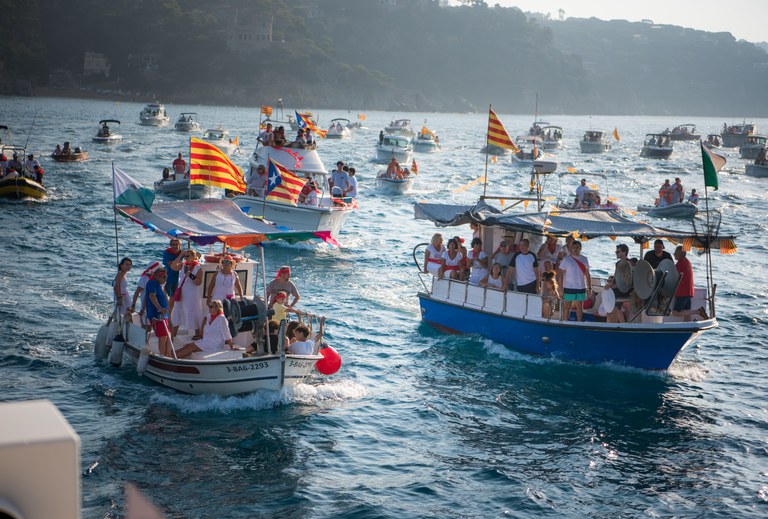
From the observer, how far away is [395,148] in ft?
228

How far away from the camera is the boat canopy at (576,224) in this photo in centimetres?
1927

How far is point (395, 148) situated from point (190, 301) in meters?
53.3

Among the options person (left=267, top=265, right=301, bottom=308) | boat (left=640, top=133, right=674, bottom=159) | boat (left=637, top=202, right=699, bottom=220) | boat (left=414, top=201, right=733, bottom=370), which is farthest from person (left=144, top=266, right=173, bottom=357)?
boat (left=640, top=133, right=674, bottom=159)

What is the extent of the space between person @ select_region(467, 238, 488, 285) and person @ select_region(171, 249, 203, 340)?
716 cm

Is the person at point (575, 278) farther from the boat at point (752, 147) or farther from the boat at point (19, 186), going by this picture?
the boat at point (752, 147)

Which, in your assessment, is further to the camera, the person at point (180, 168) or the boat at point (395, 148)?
the boat at point (395, 148)

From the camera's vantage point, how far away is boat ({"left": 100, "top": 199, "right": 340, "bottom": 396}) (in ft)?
52.2

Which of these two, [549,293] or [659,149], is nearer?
[549,293]

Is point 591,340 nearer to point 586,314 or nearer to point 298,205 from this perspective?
point 586,314

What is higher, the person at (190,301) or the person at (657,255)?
the person at (657,255)

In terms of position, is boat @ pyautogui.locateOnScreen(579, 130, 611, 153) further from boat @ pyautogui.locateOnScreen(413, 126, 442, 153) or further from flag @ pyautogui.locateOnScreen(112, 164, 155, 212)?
flag @ pyautogui.locateOnScreen(112, 164, 155, 212)

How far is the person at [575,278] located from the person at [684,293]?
1.98 meters

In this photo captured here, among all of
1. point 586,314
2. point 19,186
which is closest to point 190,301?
point 586,314

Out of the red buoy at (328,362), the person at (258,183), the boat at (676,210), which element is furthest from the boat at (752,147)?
the red buoy at (328,362)
